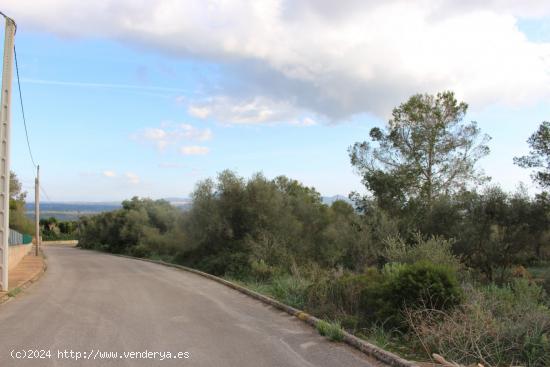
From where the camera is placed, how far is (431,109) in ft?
115

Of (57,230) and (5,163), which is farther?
(57,230)

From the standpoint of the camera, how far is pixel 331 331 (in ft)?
29.6

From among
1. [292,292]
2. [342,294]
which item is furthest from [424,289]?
[292,292]

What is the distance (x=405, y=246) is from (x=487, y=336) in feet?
25.8

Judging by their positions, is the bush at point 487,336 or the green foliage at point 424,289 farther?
the green foliage at point 424,289

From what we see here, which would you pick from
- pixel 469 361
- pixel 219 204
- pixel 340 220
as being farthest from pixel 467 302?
pixel 219 204

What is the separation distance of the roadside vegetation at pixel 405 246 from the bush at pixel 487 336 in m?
0.02

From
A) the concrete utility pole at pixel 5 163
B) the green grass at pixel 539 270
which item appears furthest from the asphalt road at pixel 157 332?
the green grass at pixel 539 270

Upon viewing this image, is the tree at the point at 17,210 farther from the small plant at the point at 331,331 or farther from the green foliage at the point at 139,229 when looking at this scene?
the small plant at the point at 331,331

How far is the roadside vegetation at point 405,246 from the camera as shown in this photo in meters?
8.12

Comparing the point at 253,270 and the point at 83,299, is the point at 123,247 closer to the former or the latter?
the point at 253,270

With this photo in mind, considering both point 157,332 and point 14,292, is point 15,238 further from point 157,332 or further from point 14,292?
point 157,332

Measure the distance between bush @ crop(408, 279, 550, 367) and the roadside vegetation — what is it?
0.02 m

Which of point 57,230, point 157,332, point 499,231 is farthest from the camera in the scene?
point 57,230
